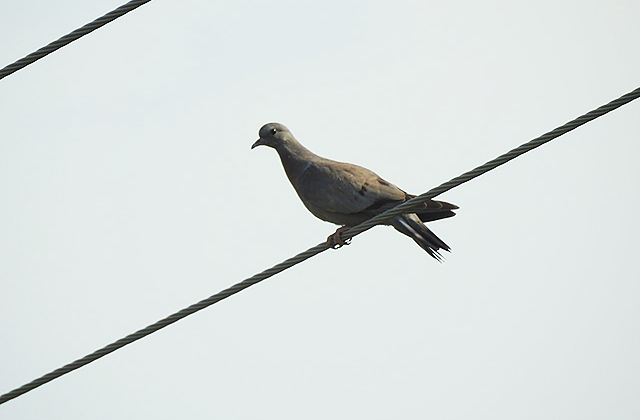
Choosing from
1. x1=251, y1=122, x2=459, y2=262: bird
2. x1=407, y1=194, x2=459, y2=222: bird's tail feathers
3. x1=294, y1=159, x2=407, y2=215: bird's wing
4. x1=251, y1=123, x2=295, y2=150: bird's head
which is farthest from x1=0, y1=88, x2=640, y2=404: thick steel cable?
x1=251, y1=123, x2=295, y2=150: bird's head

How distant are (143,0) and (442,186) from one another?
1.80m

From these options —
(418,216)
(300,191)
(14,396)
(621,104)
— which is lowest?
(14,396)

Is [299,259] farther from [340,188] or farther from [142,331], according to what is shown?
[340,188]

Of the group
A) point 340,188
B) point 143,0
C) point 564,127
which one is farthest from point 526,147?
point 340,188

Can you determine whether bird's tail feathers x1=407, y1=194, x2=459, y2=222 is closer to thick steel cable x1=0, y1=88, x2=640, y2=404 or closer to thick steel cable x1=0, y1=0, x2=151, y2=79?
thick steel cable x1=0, y1=88, x2=640, y2=404

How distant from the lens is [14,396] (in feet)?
19.0

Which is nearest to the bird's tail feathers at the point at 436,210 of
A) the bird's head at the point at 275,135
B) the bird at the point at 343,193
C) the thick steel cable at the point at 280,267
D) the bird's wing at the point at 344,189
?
the bird at the point at 343,193

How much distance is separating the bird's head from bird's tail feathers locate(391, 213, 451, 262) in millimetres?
1306

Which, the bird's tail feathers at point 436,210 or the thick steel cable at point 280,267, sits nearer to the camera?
the thick steel cable at point 280,267

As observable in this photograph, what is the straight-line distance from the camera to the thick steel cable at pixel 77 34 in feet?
19.5

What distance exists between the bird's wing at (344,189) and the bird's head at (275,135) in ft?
1.17

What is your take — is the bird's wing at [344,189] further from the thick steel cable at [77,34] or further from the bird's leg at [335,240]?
the thick steel cable at [77,34]

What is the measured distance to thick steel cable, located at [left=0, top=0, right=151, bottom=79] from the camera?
5938mm

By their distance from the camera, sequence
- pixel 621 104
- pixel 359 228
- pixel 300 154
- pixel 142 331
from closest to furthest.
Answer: pixel 621 104
pixel 142 331
pixel 359 228
pixel 300 154
